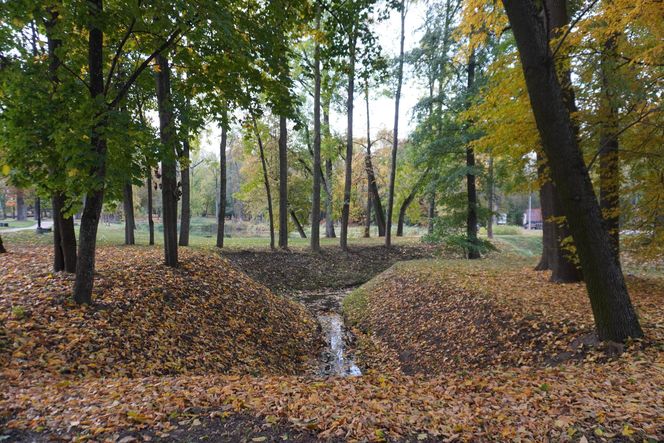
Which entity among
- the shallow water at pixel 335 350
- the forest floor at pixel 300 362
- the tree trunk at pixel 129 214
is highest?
the tree trunk at pixel 129 214

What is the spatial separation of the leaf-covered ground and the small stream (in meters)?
0.44

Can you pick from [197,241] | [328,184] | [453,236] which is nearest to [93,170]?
[453,236]

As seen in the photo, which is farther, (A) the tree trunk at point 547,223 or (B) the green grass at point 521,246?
(B) the green grass at point 521,246

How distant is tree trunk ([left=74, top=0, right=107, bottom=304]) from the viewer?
5438mm

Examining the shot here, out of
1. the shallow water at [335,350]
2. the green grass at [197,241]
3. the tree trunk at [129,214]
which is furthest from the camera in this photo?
the green grass at [197,241]

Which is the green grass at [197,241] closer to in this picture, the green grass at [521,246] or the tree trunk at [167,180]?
the green grass at [521,246]

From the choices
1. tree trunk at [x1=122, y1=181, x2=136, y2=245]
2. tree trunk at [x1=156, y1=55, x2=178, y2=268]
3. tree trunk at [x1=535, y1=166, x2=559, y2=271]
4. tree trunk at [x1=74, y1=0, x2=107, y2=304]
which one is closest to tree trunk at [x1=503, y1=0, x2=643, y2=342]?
tree trunk at [x1=535, y1=166, x2=559, y2=271]

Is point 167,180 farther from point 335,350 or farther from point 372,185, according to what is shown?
point 372,185

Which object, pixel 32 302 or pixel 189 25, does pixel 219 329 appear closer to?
pixel 32 302

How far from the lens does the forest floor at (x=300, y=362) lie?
3.25 m

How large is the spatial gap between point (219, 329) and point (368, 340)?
11.8 ft

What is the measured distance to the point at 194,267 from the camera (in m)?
9.75

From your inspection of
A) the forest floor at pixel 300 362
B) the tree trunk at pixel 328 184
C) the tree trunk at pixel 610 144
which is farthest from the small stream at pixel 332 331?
the tree trunk at pixel 328 184

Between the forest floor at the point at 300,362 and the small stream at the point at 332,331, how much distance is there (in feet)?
0.99
